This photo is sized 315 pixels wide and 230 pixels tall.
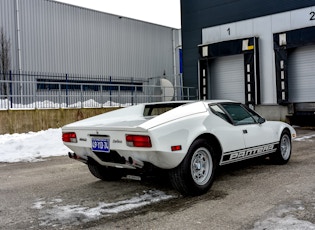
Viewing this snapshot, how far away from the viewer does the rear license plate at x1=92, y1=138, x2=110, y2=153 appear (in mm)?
4871

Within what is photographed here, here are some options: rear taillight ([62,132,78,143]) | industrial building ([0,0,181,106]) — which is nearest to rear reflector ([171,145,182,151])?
rear taillight ([62,132,78,143])

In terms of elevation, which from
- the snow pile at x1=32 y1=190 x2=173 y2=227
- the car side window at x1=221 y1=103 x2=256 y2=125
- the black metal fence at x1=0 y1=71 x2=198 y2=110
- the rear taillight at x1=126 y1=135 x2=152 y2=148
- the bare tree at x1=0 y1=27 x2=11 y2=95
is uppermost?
the bare tree at x1=0 y1=27 x2=11 y2=95

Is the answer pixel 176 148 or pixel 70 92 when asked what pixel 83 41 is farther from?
pixel 176 148

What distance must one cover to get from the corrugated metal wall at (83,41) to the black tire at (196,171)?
60.9ft

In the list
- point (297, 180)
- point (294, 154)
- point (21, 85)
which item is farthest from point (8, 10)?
point (297, 180)

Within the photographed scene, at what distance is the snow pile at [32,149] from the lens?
9.70 metres

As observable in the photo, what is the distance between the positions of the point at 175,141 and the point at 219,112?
4.35 feet

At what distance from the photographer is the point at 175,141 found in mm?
4594

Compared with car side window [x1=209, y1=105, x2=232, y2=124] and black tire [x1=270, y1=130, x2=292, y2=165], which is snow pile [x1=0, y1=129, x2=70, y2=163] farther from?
black tire [x1=270, y1=130, x2=292, y2=165]

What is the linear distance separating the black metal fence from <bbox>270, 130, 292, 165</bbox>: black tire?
428 inches

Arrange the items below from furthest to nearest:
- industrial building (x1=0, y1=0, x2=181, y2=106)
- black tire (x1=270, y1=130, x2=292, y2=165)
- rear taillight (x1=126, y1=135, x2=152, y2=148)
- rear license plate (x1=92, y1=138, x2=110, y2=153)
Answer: industrial building (x1=0, y1=0, x2=181, y2=106) < black tire (x1=270, y1=130, x2=292, y2=165) < rear license plate (x1=92, y1=138, x2=110, y2=153) < rear taillight (x1=126, y1=135, x2=152, y2=148)

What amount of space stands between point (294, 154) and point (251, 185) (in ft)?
11.9

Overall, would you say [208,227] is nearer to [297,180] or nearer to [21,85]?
[297,180]

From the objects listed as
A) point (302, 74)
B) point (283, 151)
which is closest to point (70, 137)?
point (283, 151)
